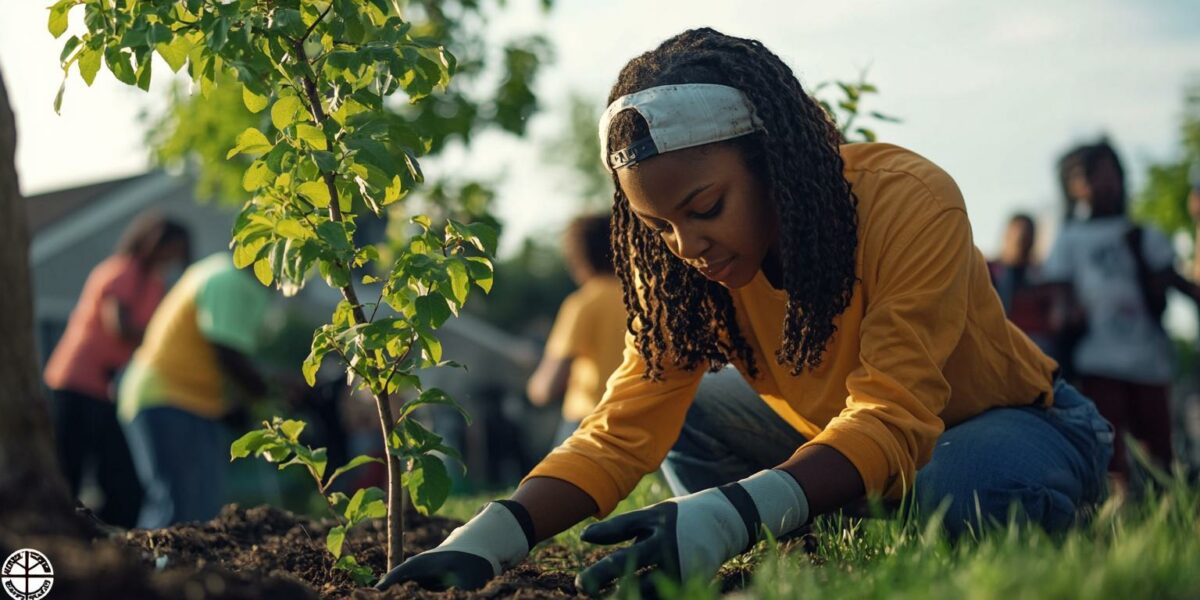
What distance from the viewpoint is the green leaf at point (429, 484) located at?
2584 mm

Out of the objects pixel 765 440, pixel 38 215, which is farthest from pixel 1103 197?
pixel 38 215

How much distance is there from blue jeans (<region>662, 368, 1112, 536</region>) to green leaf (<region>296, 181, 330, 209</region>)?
52.1 inches

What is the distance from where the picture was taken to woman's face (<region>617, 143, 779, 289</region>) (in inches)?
98.4

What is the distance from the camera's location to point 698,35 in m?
2.78

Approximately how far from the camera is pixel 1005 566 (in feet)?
5.46

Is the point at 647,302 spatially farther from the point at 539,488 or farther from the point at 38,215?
the point at 38,215

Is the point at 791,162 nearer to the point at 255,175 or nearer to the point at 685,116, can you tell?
the point at 685,116

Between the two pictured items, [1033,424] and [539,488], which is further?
[1033,424]

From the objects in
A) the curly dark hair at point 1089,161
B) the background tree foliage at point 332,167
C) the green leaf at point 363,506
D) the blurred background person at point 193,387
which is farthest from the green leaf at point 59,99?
the curly dark hair at point 1089,161

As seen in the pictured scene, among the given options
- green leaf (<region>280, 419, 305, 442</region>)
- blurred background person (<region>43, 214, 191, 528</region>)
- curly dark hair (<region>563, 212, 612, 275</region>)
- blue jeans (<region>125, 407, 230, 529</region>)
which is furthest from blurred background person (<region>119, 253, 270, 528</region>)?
green leaf (<region>280, 419, 305, 442</region>)

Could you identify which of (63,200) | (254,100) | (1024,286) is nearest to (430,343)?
(254,100)

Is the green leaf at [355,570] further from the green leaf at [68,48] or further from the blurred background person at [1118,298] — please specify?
the blurred background person at [1118,298]

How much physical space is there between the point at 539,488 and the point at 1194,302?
14.8 ft

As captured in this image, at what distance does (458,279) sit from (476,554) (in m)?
0.54
